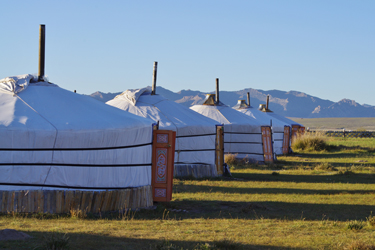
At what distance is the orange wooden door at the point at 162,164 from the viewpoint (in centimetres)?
777

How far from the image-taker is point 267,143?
17188 mm

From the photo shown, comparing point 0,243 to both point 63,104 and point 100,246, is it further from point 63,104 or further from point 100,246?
point 63,104

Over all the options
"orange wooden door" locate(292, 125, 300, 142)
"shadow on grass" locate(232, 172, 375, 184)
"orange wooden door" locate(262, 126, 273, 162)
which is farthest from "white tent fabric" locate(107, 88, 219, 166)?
"orange wooden door" locate(292, 125, 300, 142)

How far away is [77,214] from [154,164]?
1.85 meters

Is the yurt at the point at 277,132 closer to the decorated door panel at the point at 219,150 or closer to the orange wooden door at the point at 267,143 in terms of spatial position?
the orange wooden door at the point at 267,143

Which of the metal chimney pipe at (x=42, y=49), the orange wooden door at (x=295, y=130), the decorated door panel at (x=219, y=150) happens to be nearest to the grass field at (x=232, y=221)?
the decorated door panel at (x=219, y=150)

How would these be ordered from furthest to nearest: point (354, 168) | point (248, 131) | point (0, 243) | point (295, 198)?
point (248, 131)
point (354, 168)
point (295, 198)
point (0, 243)

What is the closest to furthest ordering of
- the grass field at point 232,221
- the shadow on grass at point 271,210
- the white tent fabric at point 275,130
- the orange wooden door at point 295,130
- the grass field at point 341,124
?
1. the grass field at point 232,221
2. the shadow on grass at point 271,210
3. the white tent fabric at point 275,130
4. the orange wooden door at point 295,130
5. the grass field at point 341,124

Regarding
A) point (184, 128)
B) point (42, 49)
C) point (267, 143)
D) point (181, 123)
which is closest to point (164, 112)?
point (181, 123)

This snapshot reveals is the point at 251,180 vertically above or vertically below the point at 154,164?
below

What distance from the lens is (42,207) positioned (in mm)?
6387

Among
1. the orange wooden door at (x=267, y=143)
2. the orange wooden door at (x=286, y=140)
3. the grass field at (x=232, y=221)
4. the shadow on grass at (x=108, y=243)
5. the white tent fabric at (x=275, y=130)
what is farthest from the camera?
the orange wooden door at (x=286, y=140)

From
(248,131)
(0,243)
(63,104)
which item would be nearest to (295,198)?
(63,104)

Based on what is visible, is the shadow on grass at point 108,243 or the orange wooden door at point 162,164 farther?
the orange wooden door at point 162,164
